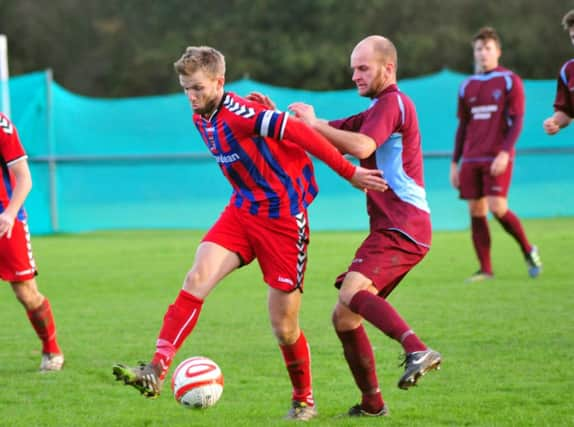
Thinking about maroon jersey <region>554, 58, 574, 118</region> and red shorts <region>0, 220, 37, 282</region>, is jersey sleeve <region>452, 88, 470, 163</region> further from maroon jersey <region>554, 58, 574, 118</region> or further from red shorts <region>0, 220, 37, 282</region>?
red shorts <region>0, 220, 37, 282</region>

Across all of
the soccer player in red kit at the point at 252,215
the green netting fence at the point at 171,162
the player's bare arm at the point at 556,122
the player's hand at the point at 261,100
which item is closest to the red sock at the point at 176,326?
the soccer player in red kit at the point at 252,215

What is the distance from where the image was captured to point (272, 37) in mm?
40281

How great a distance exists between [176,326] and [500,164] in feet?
19.3

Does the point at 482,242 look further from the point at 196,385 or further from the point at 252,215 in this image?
the point at 196,385

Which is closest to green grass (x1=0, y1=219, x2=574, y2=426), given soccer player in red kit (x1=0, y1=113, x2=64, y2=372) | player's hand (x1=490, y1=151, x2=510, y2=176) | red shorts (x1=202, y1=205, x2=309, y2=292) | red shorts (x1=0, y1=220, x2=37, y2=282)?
soccer player in red kit (x1=0, y1=113, x2=64, y2=372)

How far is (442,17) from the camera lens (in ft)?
143

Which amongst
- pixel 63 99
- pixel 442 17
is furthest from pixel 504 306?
pixel 442 17

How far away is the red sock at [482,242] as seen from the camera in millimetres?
10703

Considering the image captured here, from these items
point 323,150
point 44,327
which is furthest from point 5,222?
point 323,150

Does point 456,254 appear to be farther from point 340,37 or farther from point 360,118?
point 340,37

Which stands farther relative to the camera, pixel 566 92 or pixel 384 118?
pixel 566 92

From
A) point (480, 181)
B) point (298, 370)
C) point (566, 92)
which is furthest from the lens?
point (480, 181)

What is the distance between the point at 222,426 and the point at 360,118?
167cm

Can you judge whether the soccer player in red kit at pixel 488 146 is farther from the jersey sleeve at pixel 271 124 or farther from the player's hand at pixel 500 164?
the jersey sleeve at pixel 271 124
